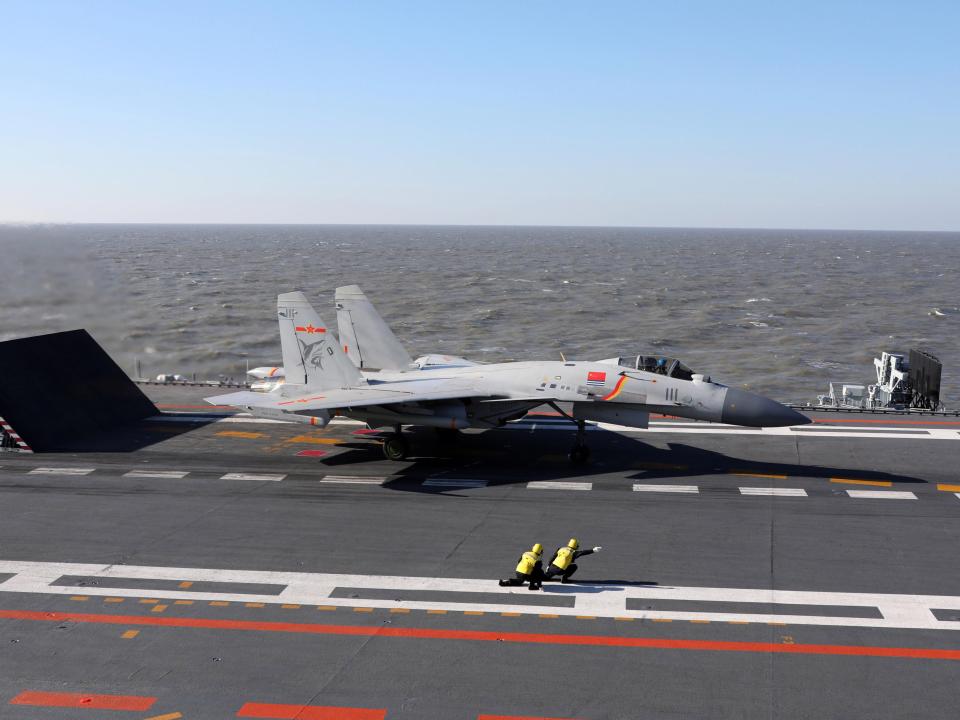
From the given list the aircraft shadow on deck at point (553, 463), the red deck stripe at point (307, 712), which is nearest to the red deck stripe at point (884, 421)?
the aircraft shadow on deck at point (553, 463)

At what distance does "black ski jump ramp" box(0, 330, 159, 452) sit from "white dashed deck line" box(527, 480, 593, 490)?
49.8ft

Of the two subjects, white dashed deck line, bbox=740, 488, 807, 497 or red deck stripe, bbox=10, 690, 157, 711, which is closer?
red deck stripe, bbox=10, 690, 157, 711

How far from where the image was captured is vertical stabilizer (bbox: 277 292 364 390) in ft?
85.4

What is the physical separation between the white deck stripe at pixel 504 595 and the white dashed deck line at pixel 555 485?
21.8 feet

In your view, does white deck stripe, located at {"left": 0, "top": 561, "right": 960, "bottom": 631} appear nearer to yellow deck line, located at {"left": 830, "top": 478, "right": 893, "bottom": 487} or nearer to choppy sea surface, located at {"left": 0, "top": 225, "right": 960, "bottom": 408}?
yellow deck line, located at {"left": 830, "top": 478, "right": 893, "bottom": 487}

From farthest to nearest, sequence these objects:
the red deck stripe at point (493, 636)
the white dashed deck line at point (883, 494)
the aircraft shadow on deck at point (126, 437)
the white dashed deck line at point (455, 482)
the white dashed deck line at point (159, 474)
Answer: the aircraft shadow on deck at point (126, 437)
the white dashed deck line at point (159, 474)
the white dashed deck line at point (455, 482)
the white dashed deck line at point (883, 494)
the red deck stripe at point (493, 636)

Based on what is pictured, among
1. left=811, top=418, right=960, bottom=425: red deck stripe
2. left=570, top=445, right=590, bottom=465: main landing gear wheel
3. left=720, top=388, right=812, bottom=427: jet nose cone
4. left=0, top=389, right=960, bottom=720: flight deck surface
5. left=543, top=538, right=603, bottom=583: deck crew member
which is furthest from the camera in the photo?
left=811, top=418, right=960, bottom=425: red deck stripe

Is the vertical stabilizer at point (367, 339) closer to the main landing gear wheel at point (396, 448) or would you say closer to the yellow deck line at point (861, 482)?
the main landing gear wheel at point (396, 448)

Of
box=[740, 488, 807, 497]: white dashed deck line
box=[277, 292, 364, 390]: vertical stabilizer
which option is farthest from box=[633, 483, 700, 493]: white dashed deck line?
box=[277, 292, 364, 390]: vertical stabilizer

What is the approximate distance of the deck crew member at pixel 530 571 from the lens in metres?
15.5

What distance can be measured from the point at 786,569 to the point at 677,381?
794 centimetres

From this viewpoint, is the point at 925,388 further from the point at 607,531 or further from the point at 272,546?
the point at 272,546

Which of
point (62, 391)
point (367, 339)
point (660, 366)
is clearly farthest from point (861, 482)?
point (62, 391)

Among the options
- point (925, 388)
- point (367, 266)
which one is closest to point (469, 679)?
point (925, 388)
